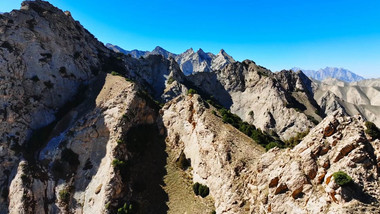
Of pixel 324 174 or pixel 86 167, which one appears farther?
pixel 86 167

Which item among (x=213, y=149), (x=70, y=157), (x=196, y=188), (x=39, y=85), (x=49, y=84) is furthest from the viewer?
(x=49, y=84)

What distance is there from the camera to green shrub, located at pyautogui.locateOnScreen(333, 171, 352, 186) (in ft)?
73.3

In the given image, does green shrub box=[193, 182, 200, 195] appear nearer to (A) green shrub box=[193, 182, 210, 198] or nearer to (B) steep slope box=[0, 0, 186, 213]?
(A) green shrub box=[193, 182, 210, 198]

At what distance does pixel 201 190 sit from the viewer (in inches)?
1523

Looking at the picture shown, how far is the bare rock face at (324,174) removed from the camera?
877 inches

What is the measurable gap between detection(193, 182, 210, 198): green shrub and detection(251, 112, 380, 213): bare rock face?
911 cm

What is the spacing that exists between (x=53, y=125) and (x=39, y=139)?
16.3ft

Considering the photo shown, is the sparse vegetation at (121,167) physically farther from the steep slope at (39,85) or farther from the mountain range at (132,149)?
the steep slope at (39,85)

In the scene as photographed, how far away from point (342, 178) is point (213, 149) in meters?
20.9

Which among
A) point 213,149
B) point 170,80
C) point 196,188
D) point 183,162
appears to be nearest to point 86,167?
point 183,162

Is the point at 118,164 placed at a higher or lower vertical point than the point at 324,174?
higher

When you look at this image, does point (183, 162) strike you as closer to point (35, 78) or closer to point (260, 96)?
point (35, 78)

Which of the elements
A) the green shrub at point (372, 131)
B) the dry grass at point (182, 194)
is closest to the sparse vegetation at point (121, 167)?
the dry grass at point (182, 194)

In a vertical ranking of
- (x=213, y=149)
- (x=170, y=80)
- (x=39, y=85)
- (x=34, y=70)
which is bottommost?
(x=213, y=149)
